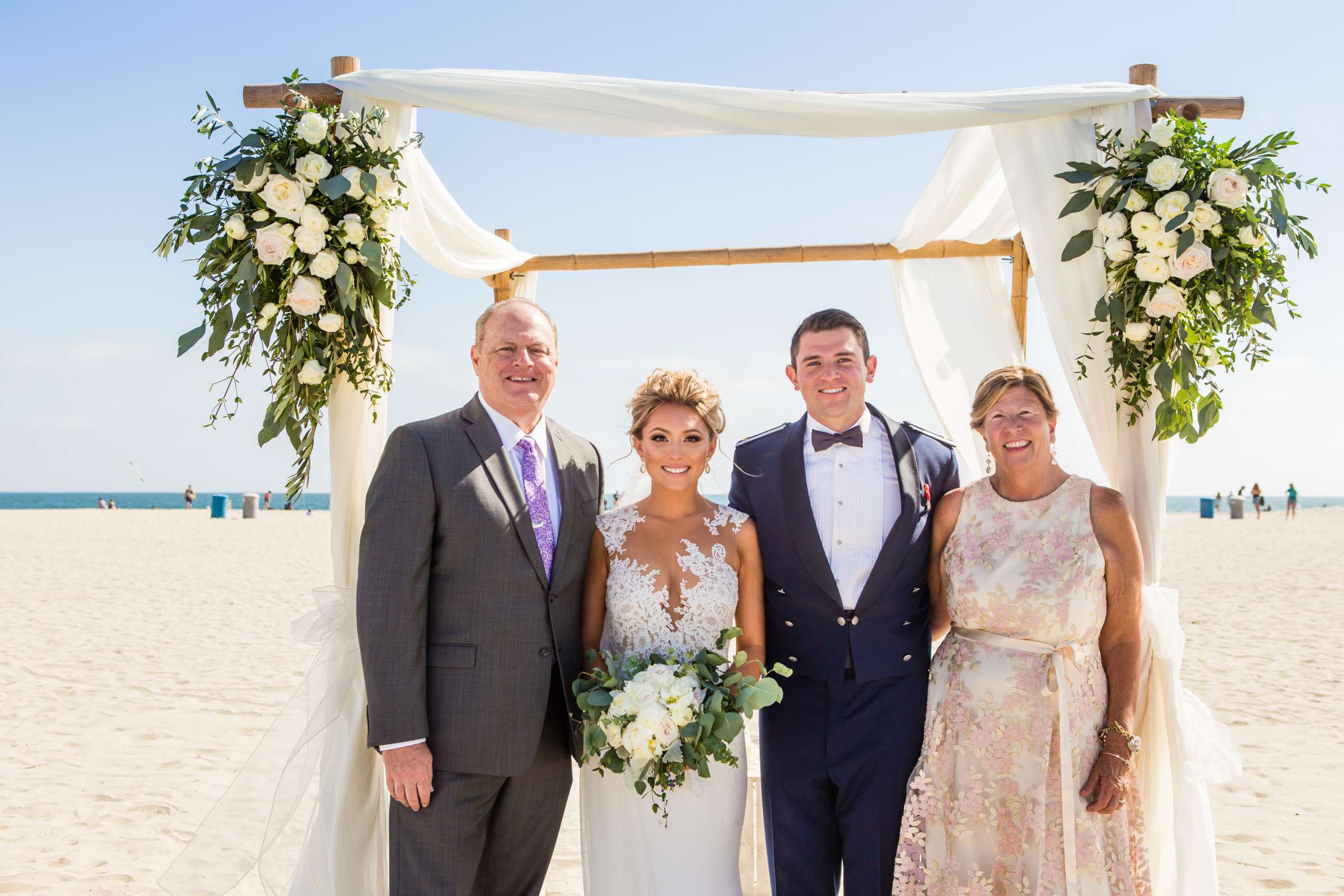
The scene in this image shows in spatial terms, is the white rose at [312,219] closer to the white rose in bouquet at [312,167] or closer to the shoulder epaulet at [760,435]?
the white rose in bouquet at [312,167]

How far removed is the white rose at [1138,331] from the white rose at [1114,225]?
0.34 meters

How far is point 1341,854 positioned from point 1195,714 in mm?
2319

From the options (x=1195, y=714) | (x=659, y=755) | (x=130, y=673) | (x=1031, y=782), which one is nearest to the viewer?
Result: (x=659, y=755)

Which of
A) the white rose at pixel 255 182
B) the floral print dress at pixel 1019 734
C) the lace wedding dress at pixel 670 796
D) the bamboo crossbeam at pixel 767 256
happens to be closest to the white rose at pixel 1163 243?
the floral print dress at pixel 1019 734

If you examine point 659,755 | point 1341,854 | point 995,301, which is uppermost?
point 995,301

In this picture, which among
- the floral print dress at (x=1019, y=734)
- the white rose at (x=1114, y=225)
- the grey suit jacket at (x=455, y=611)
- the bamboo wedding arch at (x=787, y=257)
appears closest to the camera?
the grey suit jacket at (x=455, y=611)

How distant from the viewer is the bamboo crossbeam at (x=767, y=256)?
469cm

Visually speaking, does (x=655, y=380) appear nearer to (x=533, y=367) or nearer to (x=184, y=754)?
(x=533, y=367)

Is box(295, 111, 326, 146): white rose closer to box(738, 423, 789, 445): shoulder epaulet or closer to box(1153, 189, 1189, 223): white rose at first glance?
box(738, 423, 789, 445): shoulder epaulet

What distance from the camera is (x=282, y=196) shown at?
3.15 meters

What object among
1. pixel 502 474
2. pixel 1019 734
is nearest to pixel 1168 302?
pixel 1019 734

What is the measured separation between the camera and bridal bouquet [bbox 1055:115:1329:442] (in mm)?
3271

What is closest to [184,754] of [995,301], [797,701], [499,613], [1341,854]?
[499,613]

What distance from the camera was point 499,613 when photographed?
9.64 feet
